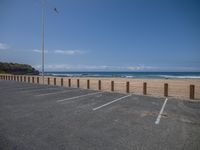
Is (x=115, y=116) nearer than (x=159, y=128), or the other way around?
(x=159, y=128)

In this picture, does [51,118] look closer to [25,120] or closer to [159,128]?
[25,120]

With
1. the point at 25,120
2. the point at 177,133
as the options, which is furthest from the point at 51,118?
the point at 177,133

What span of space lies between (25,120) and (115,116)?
10.9 ft

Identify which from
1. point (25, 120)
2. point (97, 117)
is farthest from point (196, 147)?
point (25, 120)

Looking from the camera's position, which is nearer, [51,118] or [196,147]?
[196,147]

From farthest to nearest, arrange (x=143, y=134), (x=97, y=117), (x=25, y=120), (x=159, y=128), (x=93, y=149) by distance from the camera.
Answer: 1. (x=97, y=117)
2. (x=25, y=120)
3. (x=159, y=128)
4. (x=143, y=134)
5. (x=93, y=149)

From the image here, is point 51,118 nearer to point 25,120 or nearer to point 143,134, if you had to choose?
point 25,120

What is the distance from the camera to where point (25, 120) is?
6957 mm

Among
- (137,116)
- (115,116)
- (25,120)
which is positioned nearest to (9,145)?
(25,120)

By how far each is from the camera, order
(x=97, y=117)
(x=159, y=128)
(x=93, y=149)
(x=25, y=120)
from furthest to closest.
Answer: (x=97, y=117)
(x=25, y=120)
(x=159, y=128)
(x=93, y=149)

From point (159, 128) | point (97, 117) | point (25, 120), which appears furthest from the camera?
point (97, 117)

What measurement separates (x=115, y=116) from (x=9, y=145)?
4137mm

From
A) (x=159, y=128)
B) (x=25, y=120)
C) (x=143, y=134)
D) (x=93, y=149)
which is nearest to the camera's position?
(x=93, y=149)

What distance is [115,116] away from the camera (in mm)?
7746
